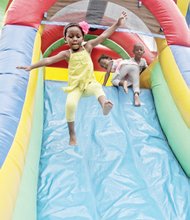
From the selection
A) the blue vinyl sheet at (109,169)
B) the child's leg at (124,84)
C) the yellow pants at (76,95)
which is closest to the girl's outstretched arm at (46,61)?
the yellow pants at (76,95)

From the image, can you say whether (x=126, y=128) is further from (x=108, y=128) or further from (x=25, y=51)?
(x=25, y=51)

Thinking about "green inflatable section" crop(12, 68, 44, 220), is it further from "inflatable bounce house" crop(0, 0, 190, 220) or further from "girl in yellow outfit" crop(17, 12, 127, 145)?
"girl in yellow outfit" crop(17, 12, 127, 145)

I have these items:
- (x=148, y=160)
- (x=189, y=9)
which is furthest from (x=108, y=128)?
(x=189, y=9)

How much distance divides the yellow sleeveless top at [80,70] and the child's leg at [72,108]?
4 cm

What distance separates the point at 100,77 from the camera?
3895 millimetres

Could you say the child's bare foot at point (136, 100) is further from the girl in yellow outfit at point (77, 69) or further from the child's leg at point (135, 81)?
the girl in yellow outfit at point (77, 69)

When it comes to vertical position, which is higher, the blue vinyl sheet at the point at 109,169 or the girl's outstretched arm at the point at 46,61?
the girl's outstretched arm at the point at 46,61

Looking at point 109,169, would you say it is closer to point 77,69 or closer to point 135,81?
point 77,69

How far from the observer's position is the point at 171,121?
2418mm

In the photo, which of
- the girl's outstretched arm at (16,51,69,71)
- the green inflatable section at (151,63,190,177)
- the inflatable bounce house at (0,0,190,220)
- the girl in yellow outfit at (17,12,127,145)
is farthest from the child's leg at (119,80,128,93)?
the girl's outstretched arm at (16,51,69,71)

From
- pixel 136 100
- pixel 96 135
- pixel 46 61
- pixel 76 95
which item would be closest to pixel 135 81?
pixel 136 100

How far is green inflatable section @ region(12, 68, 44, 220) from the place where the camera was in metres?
1.45

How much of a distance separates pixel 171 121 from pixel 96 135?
512mm

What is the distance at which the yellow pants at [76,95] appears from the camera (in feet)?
6.97
